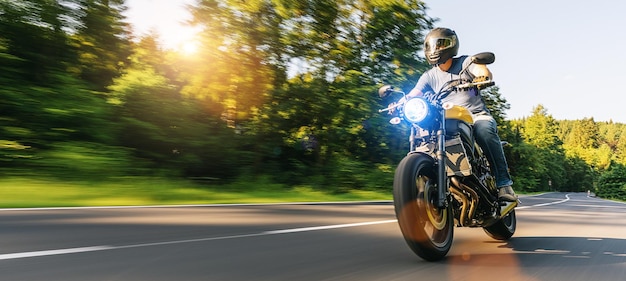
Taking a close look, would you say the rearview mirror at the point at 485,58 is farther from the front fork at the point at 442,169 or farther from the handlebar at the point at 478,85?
the front fork at the point at 442,169

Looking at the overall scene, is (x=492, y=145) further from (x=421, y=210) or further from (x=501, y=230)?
(x=421, y=210)

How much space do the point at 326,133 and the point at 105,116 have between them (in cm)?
1121

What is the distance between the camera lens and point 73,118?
14.5 meters

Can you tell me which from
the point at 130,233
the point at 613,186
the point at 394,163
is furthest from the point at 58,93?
the point at 613,186

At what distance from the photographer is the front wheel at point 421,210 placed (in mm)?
3594

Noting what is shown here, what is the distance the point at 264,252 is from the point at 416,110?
1.60m

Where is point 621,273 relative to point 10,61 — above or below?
below

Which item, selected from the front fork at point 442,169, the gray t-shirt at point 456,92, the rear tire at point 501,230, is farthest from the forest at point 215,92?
the front fork at point 442,169

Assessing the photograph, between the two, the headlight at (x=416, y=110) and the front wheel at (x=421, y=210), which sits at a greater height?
the headlight at (x=416, y=110)

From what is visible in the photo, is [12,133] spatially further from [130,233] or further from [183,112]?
[130,233]

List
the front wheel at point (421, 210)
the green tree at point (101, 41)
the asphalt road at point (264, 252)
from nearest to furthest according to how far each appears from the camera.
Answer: the asphalt road at point (264, 252) → the front wheel at point (421, 210) → the green tree at point (101, 41)

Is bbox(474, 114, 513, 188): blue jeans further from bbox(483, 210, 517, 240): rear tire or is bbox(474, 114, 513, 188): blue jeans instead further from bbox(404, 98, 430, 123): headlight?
bbox(404, 98, 430, 123): headlight

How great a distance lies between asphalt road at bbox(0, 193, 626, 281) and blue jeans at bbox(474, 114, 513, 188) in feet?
2.14

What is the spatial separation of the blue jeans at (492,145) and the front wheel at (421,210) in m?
0.95
